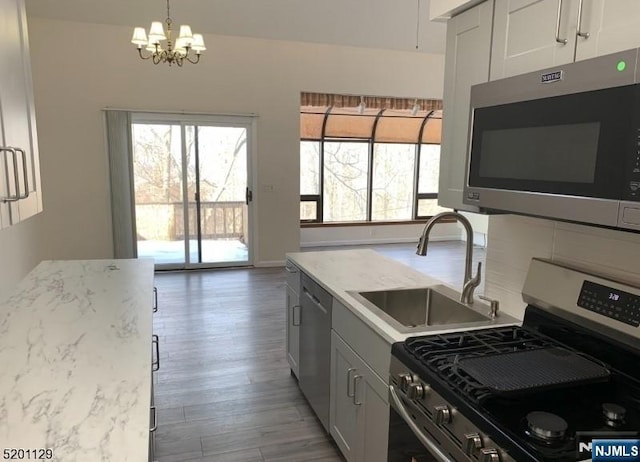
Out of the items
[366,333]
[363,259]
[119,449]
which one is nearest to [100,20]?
[363,259]

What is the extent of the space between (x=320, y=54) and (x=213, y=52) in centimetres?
155

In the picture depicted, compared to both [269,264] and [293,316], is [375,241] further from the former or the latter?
[293,316]

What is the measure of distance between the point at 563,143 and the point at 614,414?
740mm

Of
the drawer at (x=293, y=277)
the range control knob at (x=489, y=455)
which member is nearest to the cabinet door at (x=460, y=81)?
the range control knob at (x=489, y=455)

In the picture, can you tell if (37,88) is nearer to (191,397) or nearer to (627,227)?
(191,397)

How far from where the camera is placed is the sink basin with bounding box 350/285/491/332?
219cm

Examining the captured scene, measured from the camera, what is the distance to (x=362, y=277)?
263 centimetres

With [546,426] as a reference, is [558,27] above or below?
above

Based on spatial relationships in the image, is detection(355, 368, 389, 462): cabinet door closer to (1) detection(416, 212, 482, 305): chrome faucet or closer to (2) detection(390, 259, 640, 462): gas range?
(2) detection(390, 259, 640, 462): gas range

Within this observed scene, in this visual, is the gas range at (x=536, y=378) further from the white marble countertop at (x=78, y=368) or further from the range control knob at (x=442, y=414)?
the white marble countertop at (x=78, y=368)

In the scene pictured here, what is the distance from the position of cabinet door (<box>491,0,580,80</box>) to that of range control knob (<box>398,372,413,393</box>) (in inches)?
43.9

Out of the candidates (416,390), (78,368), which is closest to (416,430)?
(416,390)

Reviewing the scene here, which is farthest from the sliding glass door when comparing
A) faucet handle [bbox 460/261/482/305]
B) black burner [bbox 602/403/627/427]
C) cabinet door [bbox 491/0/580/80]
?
black burner [bbox 602/403/627/427]

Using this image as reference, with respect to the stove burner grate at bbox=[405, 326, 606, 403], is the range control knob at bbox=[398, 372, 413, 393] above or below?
below
